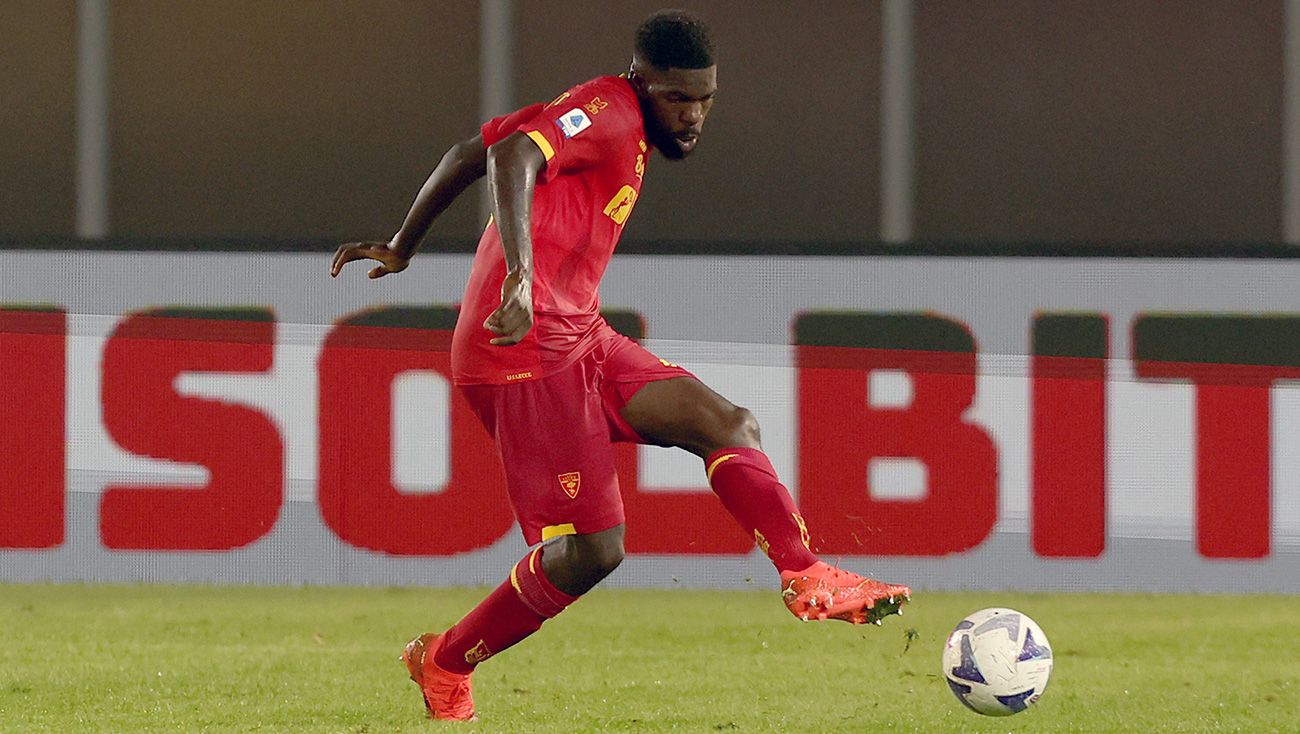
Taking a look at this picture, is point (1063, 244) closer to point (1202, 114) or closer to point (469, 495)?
point (1202, 114)

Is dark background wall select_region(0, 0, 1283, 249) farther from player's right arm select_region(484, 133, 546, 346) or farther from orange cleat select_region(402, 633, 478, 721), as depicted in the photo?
player's right arm select_region(484, 133, 546, 346)

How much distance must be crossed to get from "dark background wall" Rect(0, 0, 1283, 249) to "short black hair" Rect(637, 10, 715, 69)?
436cm

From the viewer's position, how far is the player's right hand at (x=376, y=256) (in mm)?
4531

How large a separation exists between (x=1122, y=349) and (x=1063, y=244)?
0.47 meters

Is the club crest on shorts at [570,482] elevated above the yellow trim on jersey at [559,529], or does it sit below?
above

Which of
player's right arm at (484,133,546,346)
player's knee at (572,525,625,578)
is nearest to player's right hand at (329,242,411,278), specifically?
player's right arm at (484,133,546,346)

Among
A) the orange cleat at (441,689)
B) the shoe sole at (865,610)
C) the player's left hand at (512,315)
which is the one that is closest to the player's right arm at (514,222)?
the player's left hand at (512,315)

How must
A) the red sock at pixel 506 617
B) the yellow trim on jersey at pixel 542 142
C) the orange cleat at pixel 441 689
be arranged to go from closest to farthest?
the yellow trim on jersey at pixel 542 142 → the red sock at pixel 506 617 → the orange cleat at pixel 441 689

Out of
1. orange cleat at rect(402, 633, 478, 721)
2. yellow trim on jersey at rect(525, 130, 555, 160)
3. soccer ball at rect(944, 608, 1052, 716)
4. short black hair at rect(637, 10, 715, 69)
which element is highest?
short black hair at rect(637, 10, 715, 69)

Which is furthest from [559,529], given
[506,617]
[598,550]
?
[506,617]

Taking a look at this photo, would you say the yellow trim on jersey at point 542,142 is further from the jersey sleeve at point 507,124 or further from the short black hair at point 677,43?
the short black hair at point 677,43

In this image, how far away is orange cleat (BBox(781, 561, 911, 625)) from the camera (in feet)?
12.2

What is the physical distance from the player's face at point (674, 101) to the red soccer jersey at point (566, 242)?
32 mm

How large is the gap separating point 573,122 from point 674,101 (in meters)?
0.26
